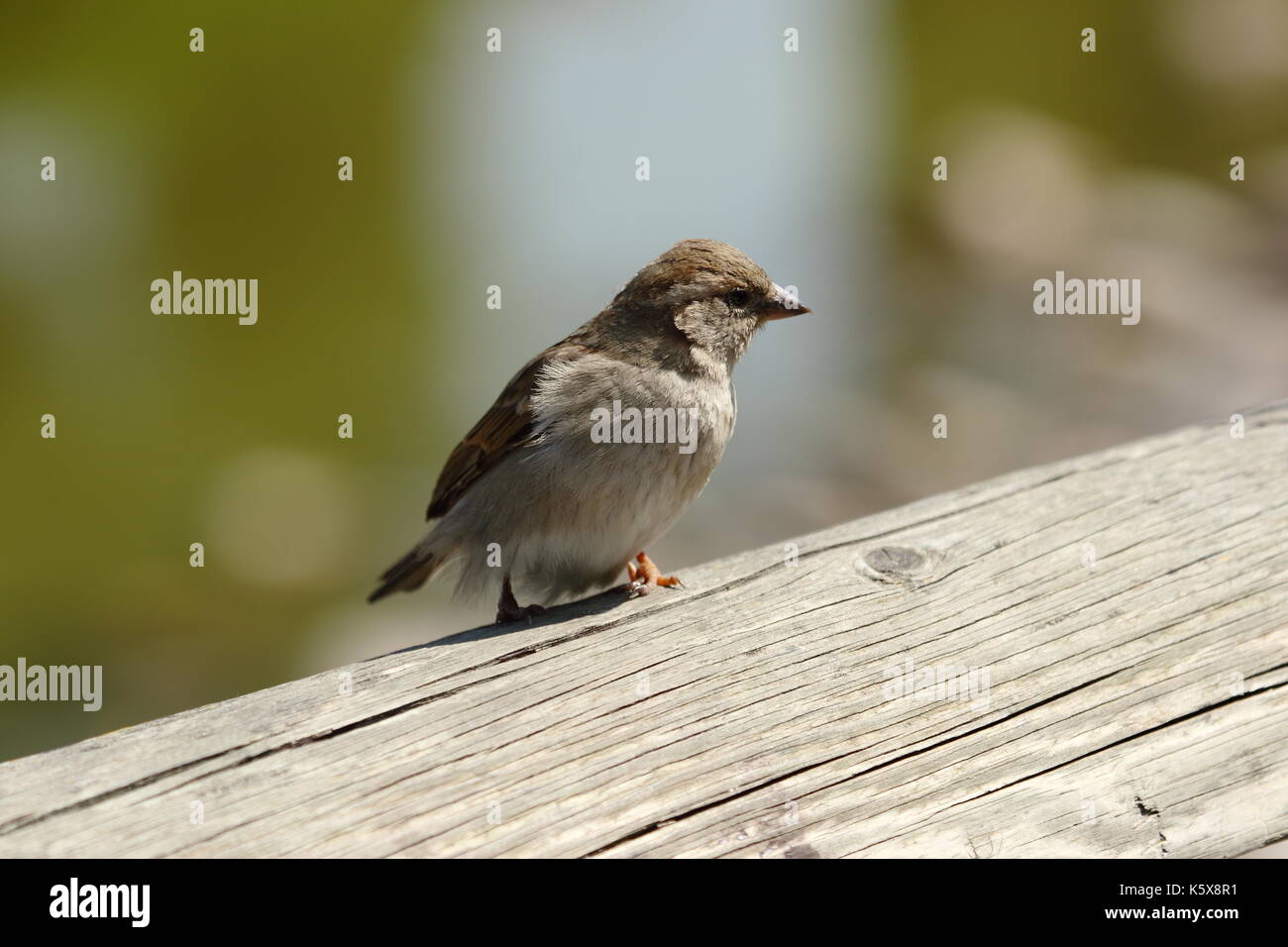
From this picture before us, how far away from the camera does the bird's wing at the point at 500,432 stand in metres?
3.91

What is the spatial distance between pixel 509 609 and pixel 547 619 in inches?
19.7

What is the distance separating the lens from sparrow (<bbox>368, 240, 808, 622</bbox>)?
369 cm

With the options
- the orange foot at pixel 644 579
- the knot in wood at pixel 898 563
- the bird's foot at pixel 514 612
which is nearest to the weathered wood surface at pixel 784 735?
the knot in wood at pixel 898 563

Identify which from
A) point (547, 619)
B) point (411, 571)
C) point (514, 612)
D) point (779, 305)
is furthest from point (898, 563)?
point (411, 571)

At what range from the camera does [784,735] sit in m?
2.34

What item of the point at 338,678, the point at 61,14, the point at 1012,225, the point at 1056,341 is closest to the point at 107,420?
the point at 61,14

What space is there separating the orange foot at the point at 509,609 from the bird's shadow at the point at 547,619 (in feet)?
0.19

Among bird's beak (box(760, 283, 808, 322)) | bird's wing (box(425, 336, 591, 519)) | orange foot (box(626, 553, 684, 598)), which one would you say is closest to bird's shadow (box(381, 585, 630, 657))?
orange foot (box(626, 553, 684, 598))

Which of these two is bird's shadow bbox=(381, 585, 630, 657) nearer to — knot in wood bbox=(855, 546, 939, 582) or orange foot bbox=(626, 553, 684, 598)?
orange foot bbox=(626, 553, 684, 598)

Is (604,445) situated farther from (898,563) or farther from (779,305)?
(898,563)

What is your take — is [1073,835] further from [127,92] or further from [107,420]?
[127,92]

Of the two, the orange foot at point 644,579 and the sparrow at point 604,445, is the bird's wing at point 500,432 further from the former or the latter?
the orange foot at point 644,579

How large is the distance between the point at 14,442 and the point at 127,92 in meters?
2.48

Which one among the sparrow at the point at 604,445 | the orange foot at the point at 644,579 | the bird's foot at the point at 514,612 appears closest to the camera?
the orange foot at the point at 644,579
